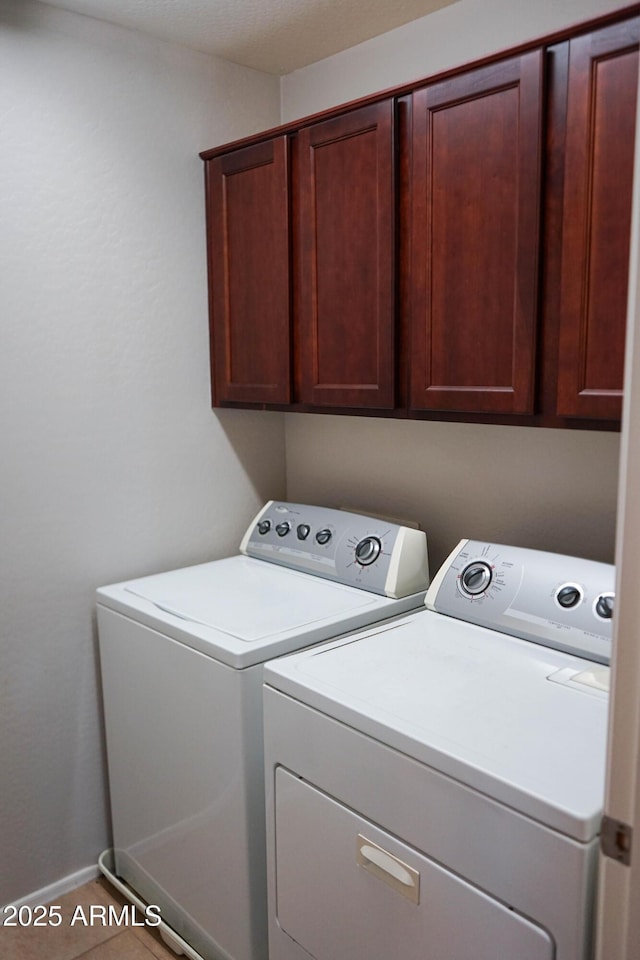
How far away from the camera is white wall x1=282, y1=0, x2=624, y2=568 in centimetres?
179

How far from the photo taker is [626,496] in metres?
0.78

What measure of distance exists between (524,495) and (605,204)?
79 cm

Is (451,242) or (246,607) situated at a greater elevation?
(451,242)

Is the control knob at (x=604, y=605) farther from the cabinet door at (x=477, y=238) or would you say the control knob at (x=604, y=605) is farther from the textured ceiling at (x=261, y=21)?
the textured ceiling at (x=261, y=21)

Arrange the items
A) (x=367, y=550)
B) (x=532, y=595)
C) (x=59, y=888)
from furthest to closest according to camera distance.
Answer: (x=59, y=888) < (x=367, y=550) < (x=532, y=595)

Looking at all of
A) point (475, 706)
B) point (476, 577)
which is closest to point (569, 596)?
point (476, 577)

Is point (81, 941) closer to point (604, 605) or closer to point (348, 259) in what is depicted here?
point (604, 605)

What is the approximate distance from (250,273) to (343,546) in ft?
2.68

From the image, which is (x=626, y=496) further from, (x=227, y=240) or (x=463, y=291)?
(x=227, y=240)

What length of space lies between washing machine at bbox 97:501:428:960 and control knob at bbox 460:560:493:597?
0.65 ft

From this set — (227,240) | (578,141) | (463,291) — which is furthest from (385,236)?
(227,240)

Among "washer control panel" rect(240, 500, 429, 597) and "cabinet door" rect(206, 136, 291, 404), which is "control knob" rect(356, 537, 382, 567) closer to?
"washer control panel" rect(240, 500, 429, 597)

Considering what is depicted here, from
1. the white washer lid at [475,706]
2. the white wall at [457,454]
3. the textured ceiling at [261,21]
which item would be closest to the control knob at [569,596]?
the white washer lid at [475,706]

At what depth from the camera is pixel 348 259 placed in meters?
1.87
